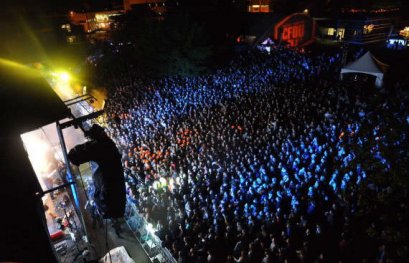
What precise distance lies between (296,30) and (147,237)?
24.5 metres

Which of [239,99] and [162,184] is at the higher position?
[239,99]

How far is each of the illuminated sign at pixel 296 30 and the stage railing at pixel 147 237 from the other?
21665 millimetres

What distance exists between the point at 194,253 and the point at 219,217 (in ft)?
4.45

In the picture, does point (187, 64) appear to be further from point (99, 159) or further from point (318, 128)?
point (99, 159)

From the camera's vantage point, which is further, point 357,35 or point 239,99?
point 357,35

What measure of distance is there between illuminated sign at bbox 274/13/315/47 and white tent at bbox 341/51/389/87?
12.3 metres

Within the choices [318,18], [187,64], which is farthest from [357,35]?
[187,64]

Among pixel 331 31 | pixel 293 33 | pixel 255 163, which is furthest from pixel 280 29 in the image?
pixel 255 163

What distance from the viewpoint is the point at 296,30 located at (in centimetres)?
2727

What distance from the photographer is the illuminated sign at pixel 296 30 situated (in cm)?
2609

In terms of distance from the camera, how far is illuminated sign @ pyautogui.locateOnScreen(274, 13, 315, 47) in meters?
26.1

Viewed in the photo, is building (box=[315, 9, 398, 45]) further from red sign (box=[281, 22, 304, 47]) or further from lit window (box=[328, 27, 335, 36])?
red sign (box=[281, 22, 304, 47])

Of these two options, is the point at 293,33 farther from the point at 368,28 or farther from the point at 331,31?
the point at 368,28

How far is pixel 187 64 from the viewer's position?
21.1 m
